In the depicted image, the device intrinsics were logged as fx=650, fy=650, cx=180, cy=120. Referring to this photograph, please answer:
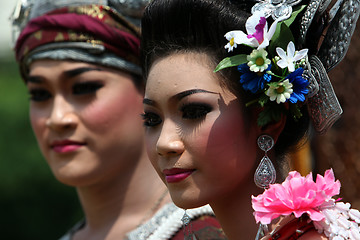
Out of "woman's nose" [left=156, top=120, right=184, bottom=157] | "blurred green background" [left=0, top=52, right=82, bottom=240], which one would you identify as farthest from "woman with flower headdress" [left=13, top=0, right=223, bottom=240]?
"blurred green background" [left=0, top=52, right=82, bottom=240]

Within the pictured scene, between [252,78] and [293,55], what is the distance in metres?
0.15

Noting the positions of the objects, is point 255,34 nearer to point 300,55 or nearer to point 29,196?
point 300,55

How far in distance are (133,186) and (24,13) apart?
112cm

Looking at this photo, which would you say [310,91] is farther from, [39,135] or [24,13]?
[24,13]

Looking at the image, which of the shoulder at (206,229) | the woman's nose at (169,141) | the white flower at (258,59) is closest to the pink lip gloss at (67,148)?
the shoulder at (206,229)

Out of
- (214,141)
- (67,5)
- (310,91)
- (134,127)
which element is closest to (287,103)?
(310,91)

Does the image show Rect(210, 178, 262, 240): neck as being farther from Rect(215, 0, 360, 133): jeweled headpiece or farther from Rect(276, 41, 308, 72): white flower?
Rect(276, 41, 308, 72): white flower

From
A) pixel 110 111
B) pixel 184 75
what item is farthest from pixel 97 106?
pixel 184 75

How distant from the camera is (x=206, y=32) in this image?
217 cm

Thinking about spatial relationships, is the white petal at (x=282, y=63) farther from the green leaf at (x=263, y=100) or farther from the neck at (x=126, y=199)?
the neck at (x=126, y=199)

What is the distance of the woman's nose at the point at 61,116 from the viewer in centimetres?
315

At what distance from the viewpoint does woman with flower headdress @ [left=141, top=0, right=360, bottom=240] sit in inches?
80.4

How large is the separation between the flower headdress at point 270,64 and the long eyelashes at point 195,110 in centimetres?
13

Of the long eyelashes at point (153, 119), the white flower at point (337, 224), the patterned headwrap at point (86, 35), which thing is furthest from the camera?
the patterned headwrap at point (86, 35)
